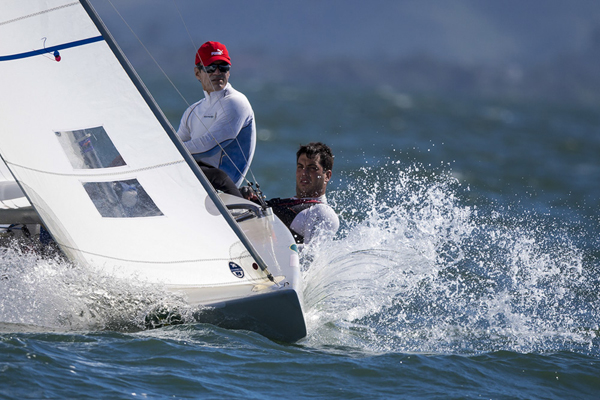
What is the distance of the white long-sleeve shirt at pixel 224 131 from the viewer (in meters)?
4.43

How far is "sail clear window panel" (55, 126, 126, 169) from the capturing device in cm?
346

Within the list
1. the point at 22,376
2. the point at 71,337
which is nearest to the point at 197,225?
the point at 71,337

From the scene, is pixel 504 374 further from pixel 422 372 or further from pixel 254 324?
pixel 254 324

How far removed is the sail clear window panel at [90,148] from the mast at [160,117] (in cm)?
30

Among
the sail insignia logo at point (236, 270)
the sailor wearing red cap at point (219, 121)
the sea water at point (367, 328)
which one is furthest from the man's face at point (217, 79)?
the sail insignia logo at point (236, 270)

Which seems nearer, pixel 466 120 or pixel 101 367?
pixel 101 367

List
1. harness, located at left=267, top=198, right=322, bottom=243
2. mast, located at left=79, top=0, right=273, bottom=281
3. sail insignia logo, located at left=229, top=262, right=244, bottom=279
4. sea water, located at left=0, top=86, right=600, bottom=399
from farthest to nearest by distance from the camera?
harness, located at left=267, top=198, right=322, bottom=243 → sail insignia logo, located at left=229, top=262, right=244, bottom=279 → mast, located at left=79, top=0, right=273, bottom=281 → sea water, located at left=0, top=86, right=600, bottom=399

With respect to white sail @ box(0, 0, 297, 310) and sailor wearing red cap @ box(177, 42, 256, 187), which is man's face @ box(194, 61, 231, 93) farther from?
white sail @ box(0, 0, 297, 310)

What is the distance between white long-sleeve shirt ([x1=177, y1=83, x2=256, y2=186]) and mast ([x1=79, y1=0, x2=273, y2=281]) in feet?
3.14

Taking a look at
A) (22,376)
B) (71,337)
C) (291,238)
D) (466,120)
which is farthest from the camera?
(466,120)

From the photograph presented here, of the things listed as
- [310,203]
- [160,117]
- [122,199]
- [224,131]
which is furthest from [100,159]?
[310,203]

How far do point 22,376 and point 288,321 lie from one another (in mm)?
1110

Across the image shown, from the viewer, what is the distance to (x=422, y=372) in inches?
125

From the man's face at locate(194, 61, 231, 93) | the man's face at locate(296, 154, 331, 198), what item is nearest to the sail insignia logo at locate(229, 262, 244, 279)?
the man's face at locate(296, 154, 331, 198)
